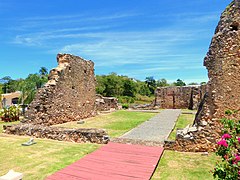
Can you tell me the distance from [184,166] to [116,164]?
2.17 metres

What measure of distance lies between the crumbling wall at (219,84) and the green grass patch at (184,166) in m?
0.53

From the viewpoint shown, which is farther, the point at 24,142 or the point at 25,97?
the point at 25,97

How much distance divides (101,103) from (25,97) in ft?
28.7

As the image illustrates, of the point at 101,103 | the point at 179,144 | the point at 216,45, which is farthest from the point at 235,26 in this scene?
the point at 101,103

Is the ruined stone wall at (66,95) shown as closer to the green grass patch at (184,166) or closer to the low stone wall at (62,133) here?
the low stone wall at (62,133)

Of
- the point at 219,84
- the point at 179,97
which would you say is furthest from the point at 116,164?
the point at 179,97

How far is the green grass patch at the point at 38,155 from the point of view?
20.6 ft

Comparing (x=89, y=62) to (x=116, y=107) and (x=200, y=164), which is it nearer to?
(x=116, y=107)

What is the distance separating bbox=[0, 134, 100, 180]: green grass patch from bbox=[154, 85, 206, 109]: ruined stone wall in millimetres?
19988

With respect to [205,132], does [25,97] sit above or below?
above

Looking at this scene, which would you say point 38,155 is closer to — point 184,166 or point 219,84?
point 184,166

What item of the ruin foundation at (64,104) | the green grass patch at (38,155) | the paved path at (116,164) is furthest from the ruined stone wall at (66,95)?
the paved path at (116,164)

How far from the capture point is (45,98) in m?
13.9

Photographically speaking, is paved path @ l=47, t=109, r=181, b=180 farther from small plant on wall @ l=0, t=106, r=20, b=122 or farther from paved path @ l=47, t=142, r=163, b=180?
small plant on wall @ l=0, t=106, r=20, b=122
